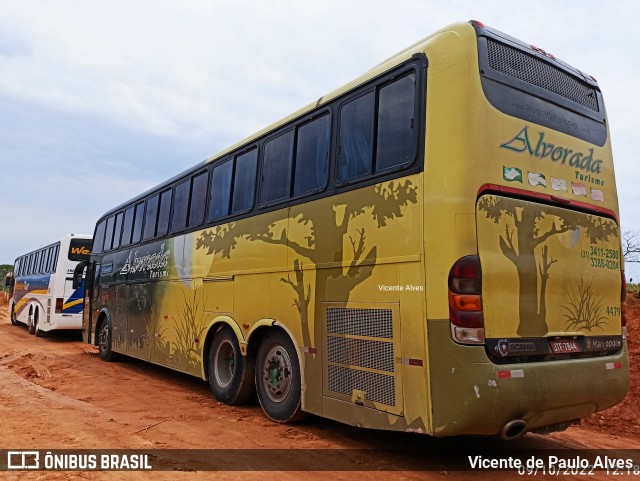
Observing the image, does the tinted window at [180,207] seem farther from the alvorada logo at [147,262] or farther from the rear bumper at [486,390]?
the rear bumper at [486,390]

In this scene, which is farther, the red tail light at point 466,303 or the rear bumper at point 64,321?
the rear bumper at point 64,321

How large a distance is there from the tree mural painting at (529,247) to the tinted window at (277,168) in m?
2.75

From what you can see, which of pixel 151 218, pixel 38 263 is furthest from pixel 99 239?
pixel 38 263

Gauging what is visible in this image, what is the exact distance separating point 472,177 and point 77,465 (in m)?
4.14

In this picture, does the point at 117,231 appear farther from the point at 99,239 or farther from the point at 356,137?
the point at 356,137

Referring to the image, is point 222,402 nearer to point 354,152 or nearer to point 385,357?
point 385,357

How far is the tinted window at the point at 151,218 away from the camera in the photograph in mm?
10123

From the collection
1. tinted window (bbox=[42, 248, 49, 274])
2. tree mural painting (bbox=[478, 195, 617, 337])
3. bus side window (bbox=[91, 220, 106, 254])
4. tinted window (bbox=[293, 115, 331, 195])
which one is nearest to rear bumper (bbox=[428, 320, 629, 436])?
tree mural painting (bbox=[478, 195, 617, 337])

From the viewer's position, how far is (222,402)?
23.9ft

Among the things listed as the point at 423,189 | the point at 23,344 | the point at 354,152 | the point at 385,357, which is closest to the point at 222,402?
the point at 385,357

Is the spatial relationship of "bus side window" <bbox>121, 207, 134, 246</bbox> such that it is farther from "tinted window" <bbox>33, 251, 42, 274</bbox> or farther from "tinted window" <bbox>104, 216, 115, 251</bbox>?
"tinted window" <bbox>33, 251, 42, 274</bbox>

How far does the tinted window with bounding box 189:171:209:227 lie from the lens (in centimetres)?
834

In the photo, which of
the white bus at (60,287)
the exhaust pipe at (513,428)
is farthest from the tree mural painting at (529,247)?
the white bus at (60,287)

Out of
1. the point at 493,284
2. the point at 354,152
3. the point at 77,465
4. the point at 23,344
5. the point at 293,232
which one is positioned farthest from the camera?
the point at 23,344
